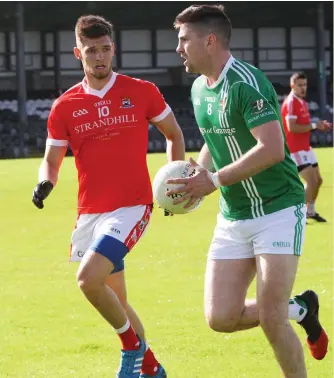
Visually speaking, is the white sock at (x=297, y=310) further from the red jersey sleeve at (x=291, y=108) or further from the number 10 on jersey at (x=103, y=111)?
the red jersey sleeve at (x=291, y=108)

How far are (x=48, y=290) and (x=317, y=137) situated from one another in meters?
38.4

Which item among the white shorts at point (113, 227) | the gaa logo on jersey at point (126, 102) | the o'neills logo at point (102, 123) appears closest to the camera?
the white shorts at point (113, 227)

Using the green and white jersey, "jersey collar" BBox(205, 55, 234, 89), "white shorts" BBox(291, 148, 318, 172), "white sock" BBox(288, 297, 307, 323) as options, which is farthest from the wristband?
"white shorts" BBox(291, 148, 318, 172)

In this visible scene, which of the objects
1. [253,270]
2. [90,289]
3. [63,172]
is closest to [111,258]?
[90,289]

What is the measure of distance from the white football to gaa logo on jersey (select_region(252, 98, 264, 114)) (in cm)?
68

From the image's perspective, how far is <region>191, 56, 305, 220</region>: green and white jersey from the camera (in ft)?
A: 20.4

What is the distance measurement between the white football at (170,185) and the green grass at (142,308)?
4.98 feet

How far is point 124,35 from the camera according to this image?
57031mm

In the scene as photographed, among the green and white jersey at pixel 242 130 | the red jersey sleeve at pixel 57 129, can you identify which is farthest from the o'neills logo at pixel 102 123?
the green and white jersey at pixel 242 130

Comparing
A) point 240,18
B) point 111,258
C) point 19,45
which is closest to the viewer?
point 111,258

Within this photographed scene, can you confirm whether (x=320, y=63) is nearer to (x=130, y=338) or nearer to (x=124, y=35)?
(x=124, y=35)

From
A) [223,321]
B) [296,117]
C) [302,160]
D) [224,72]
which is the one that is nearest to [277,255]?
[223,321]

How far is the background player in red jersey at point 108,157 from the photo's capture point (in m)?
7.36

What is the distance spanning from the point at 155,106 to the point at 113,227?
105cm
